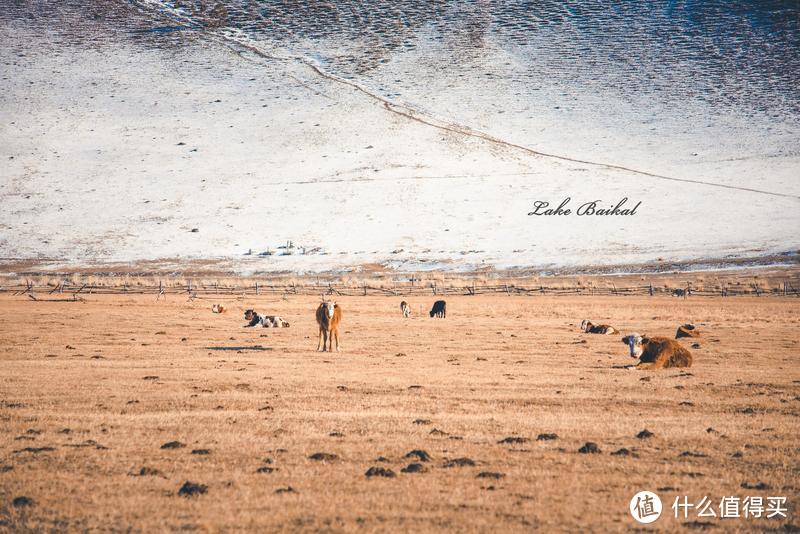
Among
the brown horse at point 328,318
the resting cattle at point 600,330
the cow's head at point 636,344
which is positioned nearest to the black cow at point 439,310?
the resting cattle at point 600,330

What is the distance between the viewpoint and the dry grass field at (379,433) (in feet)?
20.9

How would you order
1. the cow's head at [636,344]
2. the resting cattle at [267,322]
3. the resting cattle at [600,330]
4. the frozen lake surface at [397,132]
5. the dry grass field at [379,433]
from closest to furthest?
the dry grass field at [379,433]
the cow's head at [636,344]
the resting cattle at [600,330]
the resting cattle at [267,322]
the frozen lake surface at [397,132]

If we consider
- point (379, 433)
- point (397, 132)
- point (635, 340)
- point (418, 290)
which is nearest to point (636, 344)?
point (635, 340)

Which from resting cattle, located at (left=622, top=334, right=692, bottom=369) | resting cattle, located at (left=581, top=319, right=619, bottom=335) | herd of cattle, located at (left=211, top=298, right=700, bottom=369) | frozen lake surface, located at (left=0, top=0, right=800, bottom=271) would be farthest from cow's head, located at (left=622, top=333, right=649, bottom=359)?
frozen lake surface, located at (left=0, top=0, right=800, bottom=271)

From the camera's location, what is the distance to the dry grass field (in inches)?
251

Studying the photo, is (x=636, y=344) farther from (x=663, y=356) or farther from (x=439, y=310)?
(x=439, y=310)

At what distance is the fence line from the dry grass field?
24.8 m

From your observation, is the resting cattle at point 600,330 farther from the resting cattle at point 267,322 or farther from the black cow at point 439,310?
the resting cattle at point 267,322

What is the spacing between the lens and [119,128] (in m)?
87.2

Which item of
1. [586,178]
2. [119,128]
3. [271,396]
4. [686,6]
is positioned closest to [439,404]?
[271,396]

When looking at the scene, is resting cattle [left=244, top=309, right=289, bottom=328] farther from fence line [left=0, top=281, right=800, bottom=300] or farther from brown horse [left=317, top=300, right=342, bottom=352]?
fence line [left=0, top=281, right=800, bottom=300]

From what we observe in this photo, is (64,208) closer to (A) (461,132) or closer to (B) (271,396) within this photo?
(A) (461,132)

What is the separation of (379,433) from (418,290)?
127ft

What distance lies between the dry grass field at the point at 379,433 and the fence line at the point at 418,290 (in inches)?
976
